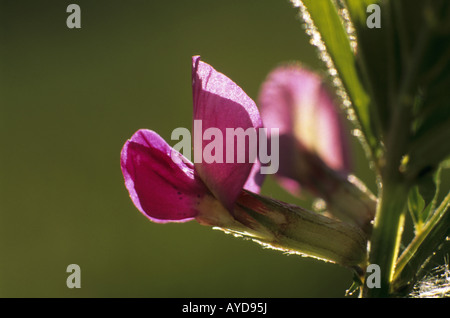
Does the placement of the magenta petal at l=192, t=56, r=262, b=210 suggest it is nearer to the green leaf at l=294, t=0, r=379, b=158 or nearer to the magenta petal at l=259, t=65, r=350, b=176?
the green leaf at l=294, t=0, r=379, b=158

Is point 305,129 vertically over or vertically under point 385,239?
over

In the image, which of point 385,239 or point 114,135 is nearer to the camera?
point 385,239

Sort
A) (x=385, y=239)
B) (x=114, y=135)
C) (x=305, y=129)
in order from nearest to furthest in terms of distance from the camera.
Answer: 1. (x=385, y=239)
2. (x=305, y=129)
3. (x=114, y=135)

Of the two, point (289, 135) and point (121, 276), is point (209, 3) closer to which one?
point (121, 276)

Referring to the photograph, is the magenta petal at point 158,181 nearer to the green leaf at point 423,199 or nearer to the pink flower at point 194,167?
the pink flower at point 194,167

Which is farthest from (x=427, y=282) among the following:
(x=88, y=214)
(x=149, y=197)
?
(x=88, y=214)

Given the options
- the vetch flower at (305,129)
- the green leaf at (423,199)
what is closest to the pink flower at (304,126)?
the vetch flower at (305,129)

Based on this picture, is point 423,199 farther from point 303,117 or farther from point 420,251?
point 303,117

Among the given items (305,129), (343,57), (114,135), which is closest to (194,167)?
(343,57)
